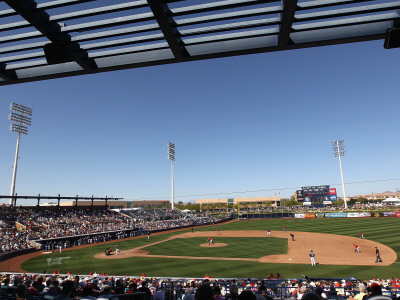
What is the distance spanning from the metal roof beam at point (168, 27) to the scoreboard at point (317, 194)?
357ft

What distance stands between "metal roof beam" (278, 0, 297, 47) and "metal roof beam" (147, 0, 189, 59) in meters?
1.73

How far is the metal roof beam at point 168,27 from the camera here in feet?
12.5

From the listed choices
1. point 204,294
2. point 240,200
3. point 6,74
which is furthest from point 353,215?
point 240,200

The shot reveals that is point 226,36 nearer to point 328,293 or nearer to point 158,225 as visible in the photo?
point 328,293

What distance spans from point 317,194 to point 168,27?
110 m

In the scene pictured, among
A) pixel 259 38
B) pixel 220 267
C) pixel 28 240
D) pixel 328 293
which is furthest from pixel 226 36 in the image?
pixel 28 240

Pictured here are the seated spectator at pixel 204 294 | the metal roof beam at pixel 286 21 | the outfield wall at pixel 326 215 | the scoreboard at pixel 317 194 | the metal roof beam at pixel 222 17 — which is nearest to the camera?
the seated spectator at pixel 204 294

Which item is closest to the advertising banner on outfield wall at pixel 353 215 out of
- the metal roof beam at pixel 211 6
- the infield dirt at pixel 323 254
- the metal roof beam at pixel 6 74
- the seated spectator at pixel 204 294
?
the infield dirt at pixel 323 254

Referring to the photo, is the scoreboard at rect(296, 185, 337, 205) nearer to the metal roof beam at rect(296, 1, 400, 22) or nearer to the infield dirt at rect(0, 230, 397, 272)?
the infield dirt at rect(0, 230, 397, 272)

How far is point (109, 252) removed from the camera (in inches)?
1169

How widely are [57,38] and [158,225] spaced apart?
2167 inches

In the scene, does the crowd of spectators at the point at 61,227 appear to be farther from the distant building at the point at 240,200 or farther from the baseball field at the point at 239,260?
the distant building at the point at 240,200

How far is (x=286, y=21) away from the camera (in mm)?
4027

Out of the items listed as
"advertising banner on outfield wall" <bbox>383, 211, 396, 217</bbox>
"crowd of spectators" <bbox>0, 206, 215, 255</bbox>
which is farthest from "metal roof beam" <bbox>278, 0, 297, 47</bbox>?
"advertising banner on outfield wall" <bbox>383, 211, 396, 217</bbox>
